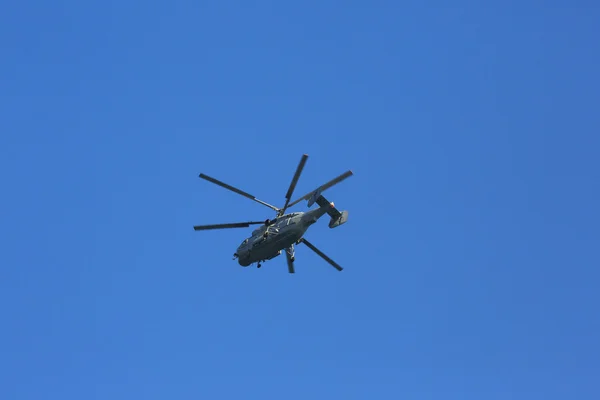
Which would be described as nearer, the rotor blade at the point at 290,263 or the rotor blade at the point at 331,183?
the rotor blade at the point at 331,183

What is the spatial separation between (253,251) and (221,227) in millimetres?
2599

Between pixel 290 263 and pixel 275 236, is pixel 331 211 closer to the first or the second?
pixel 275 236

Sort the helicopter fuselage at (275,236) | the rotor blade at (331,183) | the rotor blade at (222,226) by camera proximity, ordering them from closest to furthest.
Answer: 1. the rotor blade at (331,183)
2. the helicopter fuselage at (275,236)
3. the rotor blade at (222,226)

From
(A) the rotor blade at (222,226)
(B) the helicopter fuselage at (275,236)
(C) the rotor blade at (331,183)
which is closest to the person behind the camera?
(C) the rotor blade at (331,183)

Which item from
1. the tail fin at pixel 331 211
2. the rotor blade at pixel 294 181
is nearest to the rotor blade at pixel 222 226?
the rotor blade at pixel 294 181

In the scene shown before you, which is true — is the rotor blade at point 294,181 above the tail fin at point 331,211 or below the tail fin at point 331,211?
above

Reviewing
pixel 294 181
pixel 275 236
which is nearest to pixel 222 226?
pixel 275 236

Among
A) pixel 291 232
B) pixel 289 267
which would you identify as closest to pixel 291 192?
pixel 291 232

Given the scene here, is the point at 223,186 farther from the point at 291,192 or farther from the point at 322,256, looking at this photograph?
the point at 322,256

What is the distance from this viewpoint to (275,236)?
6200 cm

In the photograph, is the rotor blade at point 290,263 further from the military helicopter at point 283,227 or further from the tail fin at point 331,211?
the tail fin at point 331,211

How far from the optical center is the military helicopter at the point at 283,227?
60500mm

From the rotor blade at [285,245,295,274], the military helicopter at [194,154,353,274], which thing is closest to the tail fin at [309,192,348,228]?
the military helicopter at [194,154,353,274]

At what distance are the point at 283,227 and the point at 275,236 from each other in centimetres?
82
